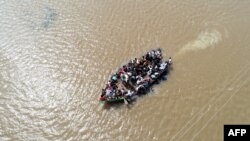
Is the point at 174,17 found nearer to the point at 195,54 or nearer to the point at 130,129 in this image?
the point at 195,54

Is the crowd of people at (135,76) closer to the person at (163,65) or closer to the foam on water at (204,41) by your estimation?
the person at (163,65)

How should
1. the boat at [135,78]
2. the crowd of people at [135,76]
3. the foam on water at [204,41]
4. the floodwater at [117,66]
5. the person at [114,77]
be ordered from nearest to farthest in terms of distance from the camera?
the floodwater at [117,66], the boat at [135,78], the crowd of people at [135,76], the person at [114,77], the foam on water at [204,41]

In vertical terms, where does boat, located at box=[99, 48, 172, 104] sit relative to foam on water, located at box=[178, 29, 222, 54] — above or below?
below

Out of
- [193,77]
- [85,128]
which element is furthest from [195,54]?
[85,128]

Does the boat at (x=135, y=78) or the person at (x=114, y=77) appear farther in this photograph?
the person at (x=114, y=77)

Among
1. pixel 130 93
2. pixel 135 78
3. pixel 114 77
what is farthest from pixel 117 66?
pixel 130 93

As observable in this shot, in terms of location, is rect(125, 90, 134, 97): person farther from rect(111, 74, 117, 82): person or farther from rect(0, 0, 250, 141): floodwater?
rect(111, 74, 117, 82): person

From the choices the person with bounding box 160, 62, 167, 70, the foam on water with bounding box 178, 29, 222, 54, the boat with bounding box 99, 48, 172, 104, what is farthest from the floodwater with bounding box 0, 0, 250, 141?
the person with bounding box 160, 62, 167, 70

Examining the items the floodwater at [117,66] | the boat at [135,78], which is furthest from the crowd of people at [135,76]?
the floodwater at [117,66]
